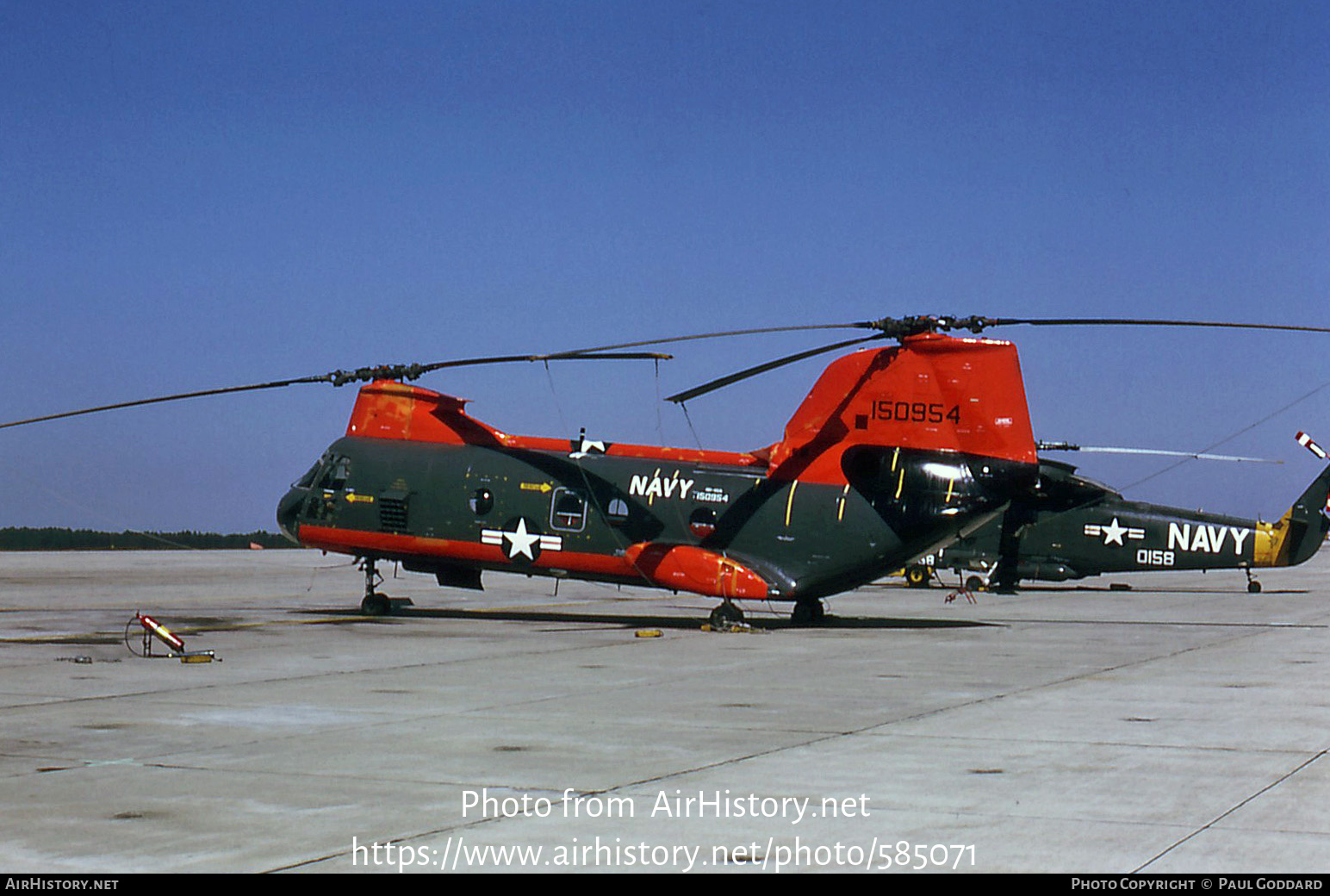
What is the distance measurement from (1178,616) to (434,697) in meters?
20.9

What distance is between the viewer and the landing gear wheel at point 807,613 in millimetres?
27391

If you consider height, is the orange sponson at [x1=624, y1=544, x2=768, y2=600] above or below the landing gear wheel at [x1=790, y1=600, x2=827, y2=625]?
above

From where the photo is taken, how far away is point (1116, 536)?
40344 millimetres

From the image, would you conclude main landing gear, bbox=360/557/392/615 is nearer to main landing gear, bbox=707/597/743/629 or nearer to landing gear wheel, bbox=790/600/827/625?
main landing gear, bbox=707/597/743/629

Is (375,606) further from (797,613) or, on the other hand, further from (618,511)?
(797,613)

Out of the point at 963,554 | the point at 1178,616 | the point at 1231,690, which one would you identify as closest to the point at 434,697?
the point at 1231,690

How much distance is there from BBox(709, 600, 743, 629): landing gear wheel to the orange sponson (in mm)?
252

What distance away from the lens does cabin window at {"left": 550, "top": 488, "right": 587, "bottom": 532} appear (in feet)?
88.1

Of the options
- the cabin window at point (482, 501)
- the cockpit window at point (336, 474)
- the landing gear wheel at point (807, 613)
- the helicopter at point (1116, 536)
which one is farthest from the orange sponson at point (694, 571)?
the helicopter at point (1116, 536)

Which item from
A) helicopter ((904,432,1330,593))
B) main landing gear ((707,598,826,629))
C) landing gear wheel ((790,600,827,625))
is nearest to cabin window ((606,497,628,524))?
main landing gear ((707,598,826,629))

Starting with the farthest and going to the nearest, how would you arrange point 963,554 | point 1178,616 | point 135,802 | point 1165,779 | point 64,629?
point 963,554, point 1178,616, point 64,629, point 1165,779, point 135,802

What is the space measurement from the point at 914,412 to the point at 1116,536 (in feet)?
59.2
